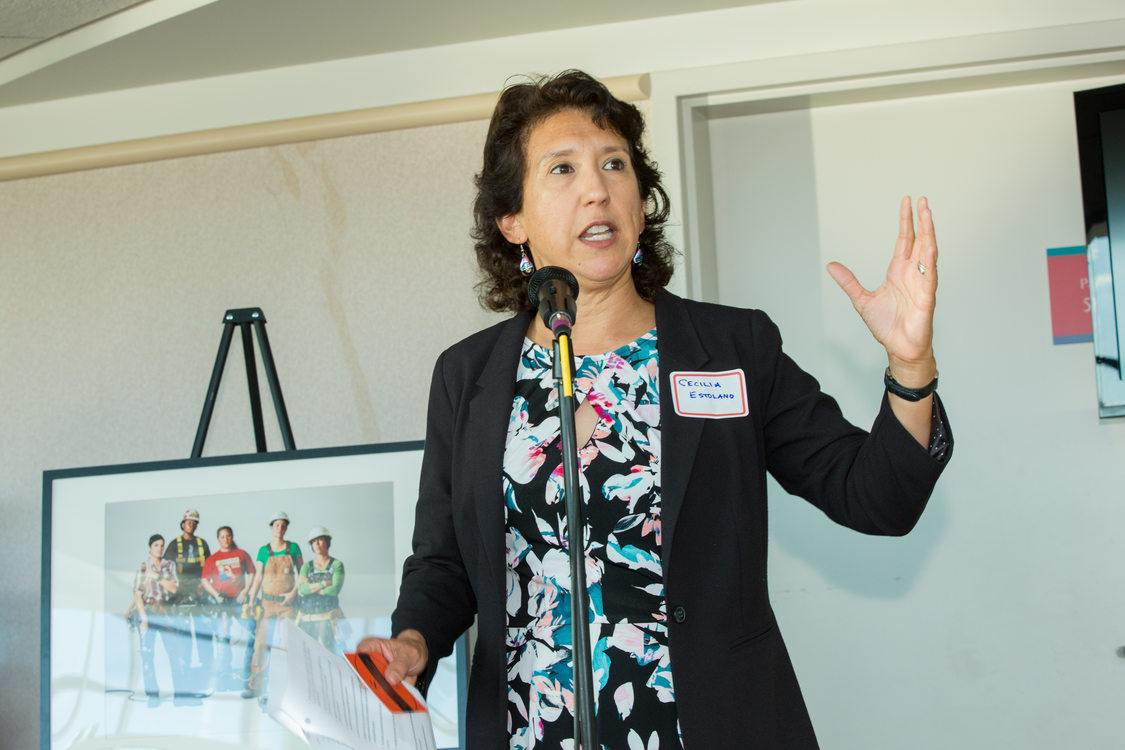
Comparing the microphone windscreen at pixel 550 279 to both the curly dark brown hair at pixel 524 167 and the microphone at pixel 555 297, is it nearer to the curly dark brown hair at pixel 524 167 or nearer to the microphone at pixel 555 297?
the microphone at pixel 555 297

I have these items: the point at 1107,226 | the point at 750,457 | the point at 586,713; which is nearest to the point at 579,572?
the point at 586,713

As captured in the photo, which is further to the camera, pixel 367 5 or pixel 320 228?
pixel 320 228

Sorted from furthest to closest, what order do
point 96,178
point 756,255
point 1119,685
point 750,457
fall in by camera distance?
point 96,178 < point 756,255 < point 1119,685 < point 750,457

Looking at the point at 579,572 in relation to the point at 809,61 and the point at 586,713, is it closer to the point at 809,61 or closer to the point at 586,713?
the point at 586,713

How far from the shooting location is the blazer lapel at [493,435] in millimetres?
1541

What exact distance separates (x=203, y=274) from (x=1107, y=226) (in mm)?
2557

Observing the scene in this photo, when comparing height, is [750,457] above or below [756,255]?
below

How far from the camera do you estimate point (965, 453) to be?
9.17 feet

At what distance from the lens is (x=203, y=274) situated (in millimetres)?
3113

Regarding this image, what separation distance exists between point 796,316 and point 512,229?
1.26 meters

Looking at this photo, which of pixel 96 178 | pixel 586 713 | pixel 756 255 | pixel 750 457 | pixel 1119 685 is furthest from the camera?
pixel 96 178

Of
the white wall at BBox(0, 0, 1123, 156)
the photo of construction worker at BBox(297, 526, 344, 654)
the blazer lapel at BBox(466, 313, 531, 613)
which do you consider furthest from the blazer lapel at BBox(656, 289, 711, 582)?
the white wall at BBox(0, 0, 1123, 156)

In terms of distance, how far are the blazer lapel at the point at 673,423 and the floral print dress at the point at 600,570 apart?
0.15 feet

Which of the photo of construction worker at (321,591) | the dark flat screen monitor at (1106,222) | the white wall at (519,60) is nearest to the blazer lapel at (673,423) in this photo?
the photo of construction worker at (321,591)
